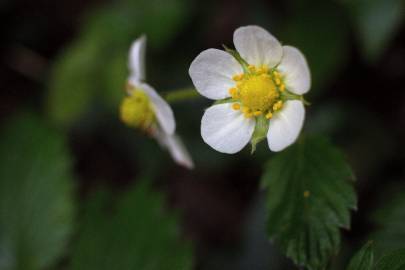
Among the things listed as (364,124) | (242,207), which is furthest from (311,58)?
(242,207)

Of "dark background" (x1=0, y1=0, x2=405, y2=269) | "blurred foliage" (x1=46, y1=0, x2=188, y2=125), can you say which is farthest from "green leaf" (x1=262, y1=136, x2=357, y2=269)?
"blurred foliage" (x1=46, y1=0, x2=188, y2=125)

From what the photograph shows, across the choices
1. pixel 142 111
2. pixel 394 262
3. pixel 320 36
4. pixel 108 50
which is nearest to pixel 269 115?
pixel 142 111

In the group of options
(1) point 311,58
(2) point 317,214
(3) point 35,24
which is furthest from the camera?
(3) point 35,24

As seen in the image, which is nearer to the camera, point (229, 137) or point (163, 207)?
point (229, 137)

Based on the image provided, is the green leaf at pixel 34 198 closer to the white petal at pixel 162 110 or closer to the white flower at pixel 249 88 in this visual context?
the white petal at pixel 162 110

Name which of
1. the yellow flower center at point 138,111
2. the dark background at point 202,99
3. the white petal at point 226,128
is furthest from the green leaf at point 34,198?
the white petal at point 226,128

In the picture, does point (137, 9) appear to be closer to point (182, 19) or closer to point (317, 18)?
point (182, 19)

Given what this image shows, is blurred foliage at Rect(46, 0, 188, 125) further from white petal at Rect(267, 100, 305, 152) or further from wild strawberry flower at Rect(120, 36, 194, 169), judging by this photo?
white petal at Rect(267, 100, 305, 152)
